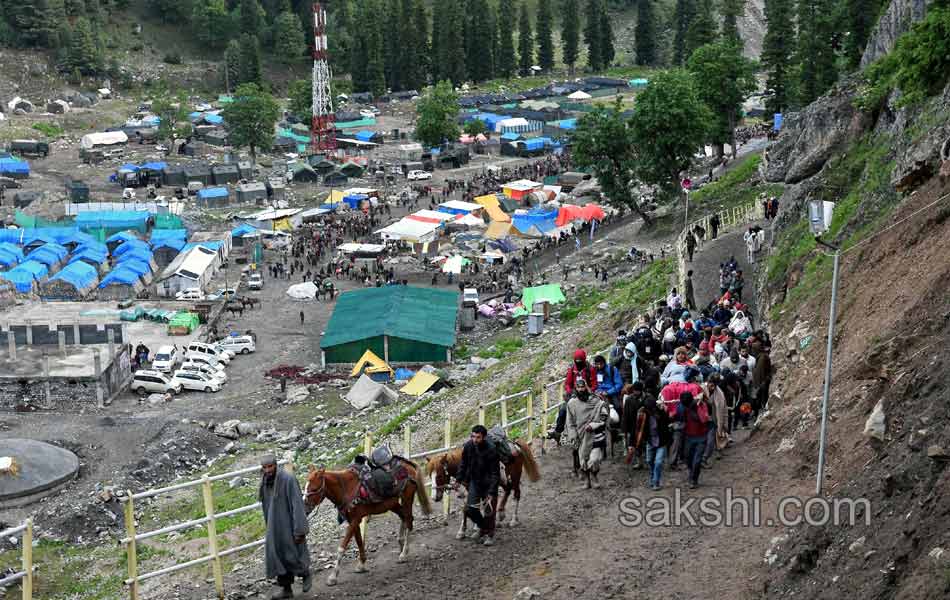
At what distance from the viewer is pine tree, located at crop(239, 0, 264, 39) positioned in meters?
112

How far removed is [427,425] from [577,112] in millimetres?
66958

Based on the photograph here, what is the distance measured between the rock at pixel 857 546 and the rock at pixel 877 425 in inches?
69.8

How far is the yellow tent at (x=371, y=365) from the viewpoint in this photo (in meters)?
36.1

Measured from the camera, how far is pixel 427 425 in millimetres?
25812

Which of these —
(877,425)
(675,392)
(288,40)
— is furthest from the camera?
(288,40)

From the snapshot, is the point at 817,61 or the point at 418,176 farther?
the point at 418,176

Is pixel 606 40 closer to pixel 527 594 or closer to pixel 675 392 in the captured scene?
pixel 675 392

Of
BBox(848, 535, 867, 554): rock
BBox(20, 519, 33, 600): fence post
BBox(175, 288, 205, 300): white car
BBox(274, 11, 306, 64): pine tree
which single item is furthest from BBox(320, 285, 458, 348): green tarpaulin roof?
BBox(274, 11, 306, 64): pine tree

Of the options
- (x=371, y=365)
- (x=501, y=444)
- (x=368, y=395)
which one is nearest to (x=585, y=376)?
(x=501, y=444)

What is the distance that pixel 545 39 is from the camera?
113 metres

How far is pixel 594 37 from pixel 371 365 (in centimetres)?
8241

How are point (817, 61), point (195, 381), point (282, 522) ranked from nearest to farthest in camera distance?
1. point (282, 522)
2. point (195, 381)
3. point (817, 61)

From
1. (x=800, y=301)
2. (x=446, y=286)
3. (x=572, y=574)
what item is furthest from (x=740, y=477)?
(x=446, y=286)

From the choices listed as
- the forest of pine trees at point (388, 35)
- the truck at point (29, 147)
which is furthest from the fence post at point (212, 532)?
the forest of pine trees at point (388, 35)
